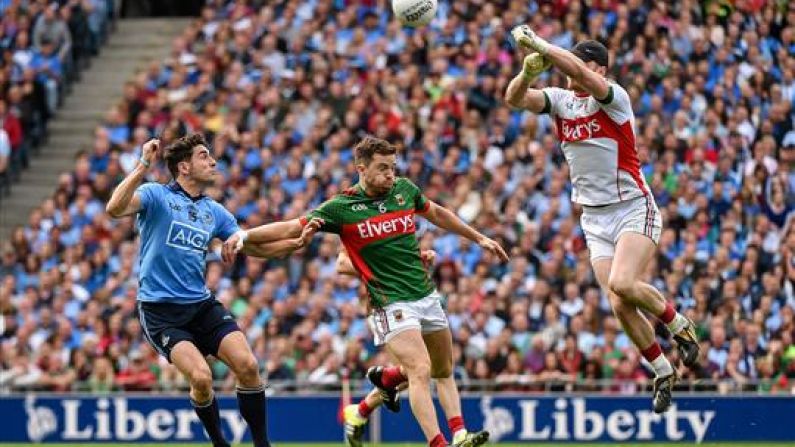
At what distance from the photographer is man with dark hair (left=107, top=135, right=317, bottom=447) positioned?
45.8 feet

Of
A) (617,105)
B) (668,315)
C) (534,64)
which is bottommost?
(668,315)

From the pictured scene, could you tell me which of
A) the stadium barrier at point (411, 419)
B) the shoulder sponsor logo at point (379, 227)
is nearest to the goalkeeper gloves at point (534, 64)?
the shoulder sponsor logo at point (379, 227)

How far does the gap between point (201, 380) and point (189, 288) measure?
2.44ft

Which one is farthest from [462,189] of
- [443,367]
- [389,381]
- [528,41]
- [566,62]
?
[528,41]

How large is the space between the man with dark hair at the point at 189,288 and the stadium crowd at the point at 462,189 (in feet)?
21.5

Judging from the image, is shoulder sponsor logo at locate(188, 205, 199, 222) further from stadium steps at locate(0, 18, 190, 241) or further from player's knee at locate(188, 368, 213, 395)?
stadium steps at locate(0, 18, 190, 241)

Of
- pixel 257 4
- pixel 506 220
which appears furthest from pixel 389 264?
pixel 257 4

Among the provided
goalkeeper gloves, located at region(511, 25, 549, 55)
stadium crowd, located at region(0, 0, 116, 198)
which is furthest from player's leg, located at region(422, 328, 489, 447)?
stadium crowd, located at region(0, 0, 116, 198)

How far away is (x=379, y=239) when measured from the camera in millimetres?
14117

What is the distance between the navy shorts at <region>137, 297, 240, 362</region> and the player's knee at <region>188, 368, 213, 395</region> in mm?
280

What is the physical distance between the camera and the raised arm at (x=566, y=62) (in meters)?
13.7

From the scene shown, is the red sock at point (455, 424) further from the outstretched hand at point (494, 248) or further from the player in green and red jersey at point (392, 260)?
the outstretched hand at point (494, 248)

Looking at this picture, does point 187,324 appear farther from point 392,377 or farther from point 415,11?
point 415,11

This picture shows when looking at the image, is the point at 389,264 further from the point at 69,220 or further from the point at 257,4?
the point at 257,4
